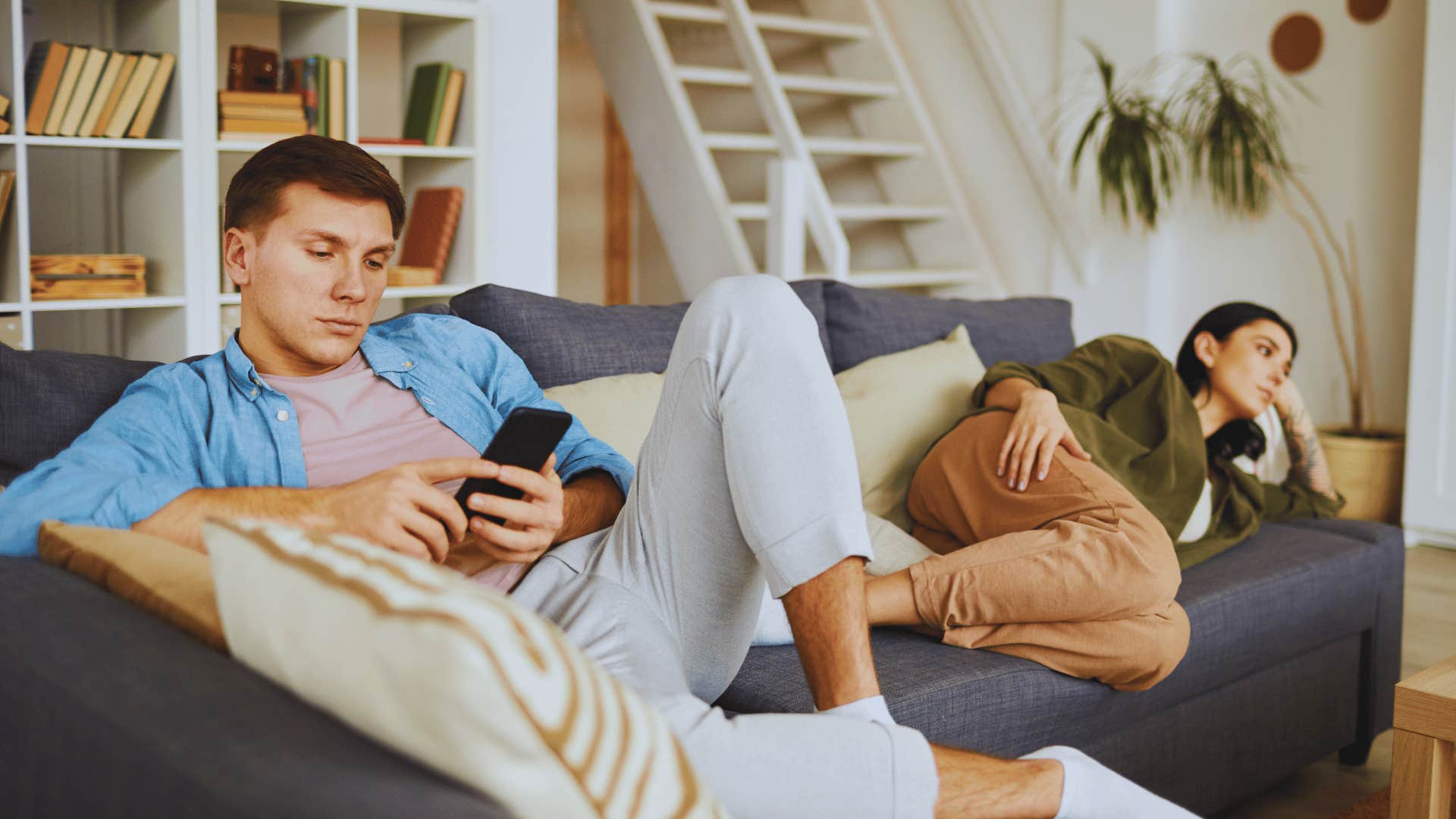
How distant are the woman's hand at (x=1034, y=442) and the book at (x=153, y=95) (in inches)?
88.4

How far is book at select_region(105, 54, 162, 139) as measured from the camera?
3080 millimetres

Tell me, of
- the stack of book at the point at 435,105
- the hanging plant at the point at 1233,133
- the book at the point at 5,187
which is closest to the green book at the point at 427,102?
the stack of book at the point at 435,105

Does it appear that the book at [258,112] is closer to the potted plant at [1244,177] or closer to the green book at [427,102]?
the green book at [427,102]

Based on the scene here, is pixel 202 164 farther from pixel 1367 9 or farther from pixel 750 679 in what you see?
pixel 1367 9

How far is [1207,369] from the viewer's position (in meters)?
2.39

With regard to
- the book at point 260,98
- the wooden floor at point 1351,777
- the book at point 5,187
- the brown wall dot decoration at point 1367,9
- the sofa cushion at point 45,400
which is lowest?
the wooden floor at point 1351,777

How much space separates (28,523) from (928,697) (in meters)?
0.99

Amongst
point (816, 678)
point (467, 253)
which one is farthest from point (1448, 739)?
point (467, 253)

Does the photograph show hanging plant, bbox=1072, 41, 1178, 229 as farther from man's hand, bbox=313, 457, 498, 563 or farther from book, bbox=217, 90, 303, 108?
man's hand, bbox=313, 457, 498, 563

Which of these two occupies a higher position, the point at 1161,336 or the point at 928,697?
the point at 1161,336

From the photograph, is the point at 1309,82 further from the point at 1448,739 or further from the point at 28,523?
the point at 28,523

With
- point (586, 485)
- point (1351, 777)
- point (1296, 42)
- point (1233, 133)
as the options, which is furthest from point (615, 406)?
point (1296, 42)

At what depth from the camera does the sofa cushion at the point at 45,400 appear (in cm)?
149

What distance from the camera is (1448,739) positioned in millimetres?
1553
